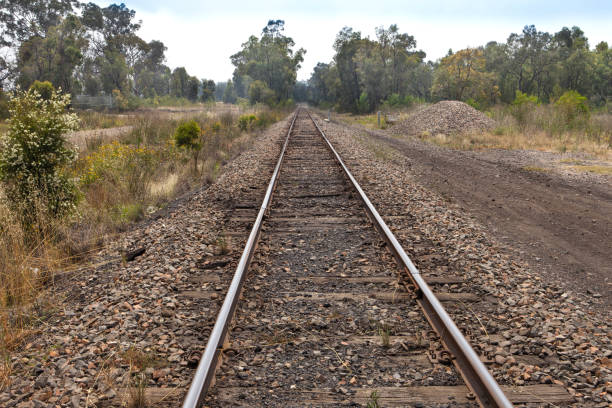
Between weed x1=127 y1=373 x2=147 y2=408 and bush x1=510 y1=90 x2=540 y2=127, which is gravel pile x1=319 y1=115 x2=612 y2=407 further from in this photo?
bush x1=510 y1=90 x2=540 y2=127

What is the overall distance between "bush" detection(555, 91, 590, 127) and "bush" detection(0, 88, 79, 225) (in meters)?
19.5

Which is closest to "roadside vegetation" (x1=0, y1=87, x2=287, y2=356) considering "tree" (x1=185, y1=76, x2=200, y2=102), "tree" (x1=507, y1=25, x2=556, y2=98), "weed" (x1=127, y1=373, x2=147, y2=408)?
"weed" (x1=127, y1=373, x2=147, y2=408)

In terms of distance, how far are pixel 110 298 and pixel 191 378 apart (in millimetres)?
1655

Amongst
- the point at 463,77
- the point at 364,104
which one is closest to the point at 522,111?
the point at 463,77

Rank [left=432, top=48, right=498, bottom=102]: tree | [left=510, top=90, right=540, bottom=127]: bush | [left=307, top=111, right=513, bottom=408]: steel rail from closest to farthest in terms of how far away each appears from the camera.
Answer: [left=307, top=111, right=513, bottom=408]: steel rail < [left=510, top=90, right=540, bottom=127]: bush < [left=432, top=48, right=498, bottom=102]: tree

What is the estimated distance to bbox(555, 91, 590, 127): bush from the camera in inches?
747

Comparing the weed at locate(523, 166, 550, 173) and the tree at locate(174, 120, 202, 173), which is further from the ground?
the tree at locate(174, 120, 202, 173)

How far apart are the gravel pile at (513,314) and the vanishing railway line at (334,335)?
0.32 meters

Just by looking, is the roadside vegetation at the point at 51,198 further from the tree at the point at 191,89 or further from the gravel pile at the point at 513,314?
the tree at the point at 191,89

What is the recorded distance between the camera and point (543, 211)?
296 inches

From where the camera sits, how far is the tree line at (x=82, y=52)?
151 ft

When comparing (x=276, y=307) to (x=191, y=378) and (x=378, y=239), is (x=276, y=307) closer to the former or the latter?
(x=191, y=378)

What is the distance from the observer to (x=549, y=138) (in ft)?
57.7

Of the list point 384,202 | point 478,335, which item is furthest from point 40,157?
point 478,335
